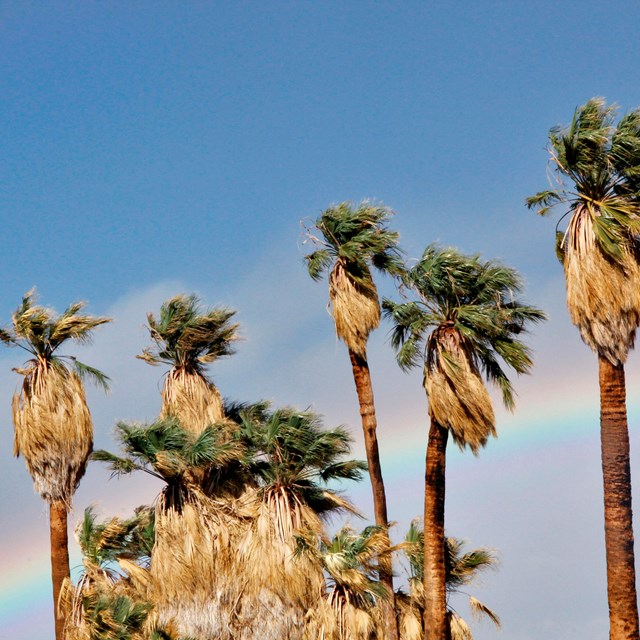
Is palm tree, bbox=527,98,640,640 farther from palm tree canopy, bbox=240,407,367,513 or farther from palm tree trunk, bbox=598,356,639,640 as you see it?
palm tree canopy, bbox=240,407,367,513

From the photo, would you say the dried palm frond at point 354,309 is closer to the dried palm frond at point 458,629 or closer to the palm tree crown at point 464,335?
the palm tree crown at point 464,335

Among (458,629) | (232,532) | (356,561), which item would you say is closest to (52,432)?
(232,532)

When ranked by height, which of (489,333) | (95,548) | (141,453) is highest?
(489,333)

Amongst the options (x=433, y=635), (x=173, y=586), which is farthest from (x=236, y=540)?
(x=433, y=635)

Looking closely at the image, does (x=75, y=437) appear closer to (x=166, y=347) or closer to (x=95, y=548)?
(x=95, y=548)

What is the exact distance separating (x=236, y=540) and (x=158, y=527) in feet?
8.25

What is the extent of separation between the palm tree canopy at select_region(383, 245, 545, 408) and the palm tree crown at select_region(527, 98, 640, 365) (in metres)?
3.00

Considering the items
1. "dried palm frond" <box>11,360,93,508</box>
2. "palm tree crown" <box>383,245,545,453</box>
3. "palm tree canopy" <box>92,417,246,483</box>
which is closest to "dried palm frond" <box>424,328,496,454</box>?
"palm tree crown" <box>383,245,545,453</box>

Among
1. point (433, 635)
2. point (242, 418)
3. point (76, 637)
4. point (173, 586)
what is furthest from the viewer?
point (242, 418)

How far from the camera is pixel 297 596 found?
3153 cm

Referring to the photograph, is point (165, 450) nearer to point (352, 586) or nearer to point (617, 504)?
point (352, 586)

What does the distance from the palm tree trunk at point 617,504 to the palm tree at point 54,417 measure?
1503 centimetres

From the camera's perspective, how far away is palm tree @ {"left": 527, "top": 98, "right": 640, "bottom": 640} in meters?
25.9

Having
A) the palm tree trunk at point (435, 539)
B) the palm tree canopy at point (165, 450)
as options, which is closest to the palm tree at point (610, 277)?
the palm tree trunk at point (435, 539)
